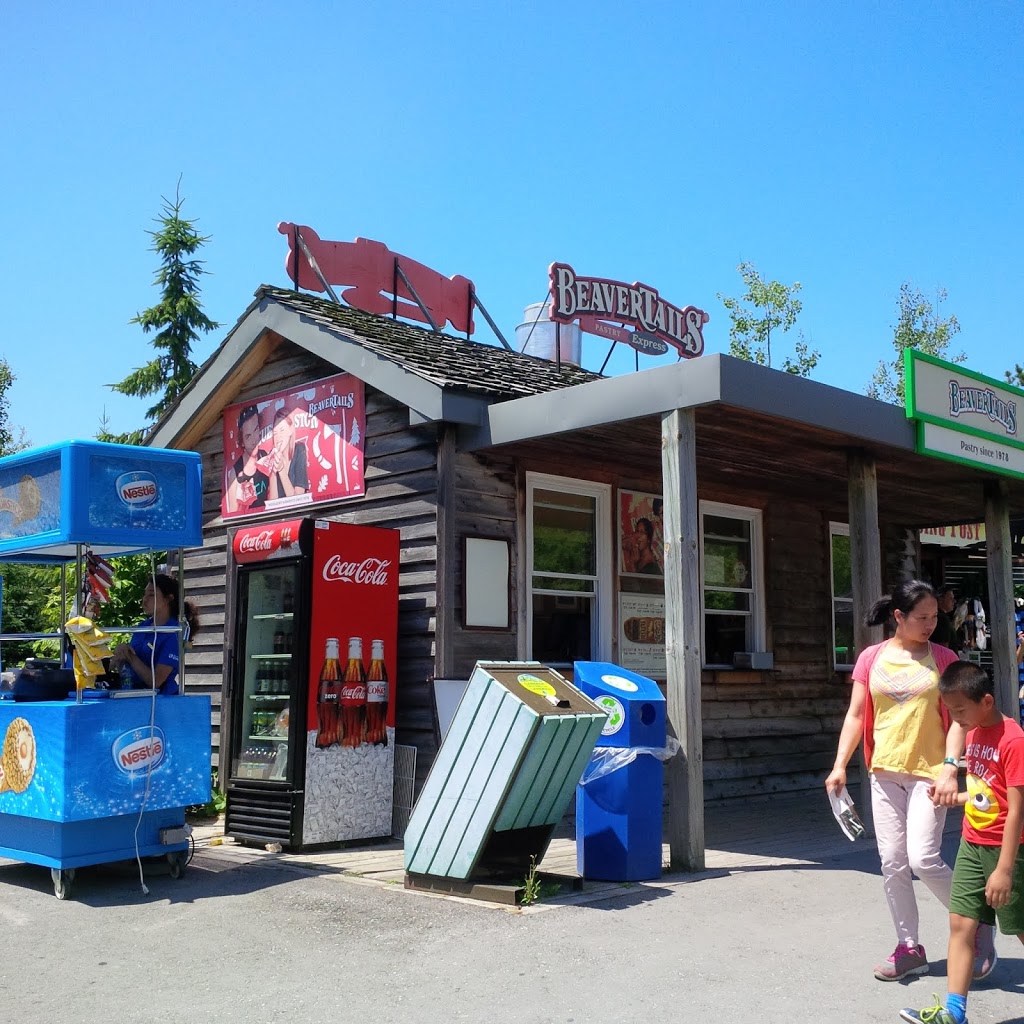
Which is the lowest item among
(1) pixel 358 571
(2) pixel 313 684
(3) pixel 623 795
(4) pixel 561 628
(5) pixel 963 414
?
(3) pixel 623 795

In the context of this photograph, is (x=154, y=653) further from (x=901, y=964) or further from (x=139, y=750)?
(x=901, y=964)

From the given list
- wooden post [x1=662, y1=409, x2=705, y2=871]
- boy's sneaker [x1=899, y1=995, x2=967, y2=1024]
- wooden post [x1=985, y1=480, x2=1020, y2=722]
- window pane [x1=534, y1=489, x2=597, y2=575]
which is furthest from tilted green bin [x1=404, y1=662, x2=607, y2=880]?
wooden post [x1=985, y1=480, x2=1020, y2=722]

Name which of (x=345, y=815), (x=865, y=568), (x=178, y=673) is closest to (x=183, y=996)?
(x=178, y=673)

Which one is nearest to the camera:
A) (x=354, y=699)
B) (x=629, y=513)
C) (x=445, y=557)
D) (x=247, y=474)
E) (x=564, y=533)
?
(x=354, y=699)

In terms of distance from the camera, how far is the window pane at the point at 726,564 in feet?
37.3

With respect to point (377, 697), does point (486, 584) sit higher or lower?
higher

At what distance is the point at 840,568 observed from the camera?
43.0 ft

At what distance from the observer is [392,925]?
5738 millimetres

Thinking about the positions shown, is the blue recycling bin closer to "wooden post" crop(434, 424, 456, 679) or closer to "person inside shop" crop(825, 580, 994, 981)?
"person inside shop" crop(825, 580, 994, 981)

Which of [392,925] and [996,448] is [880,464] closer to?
[996,448]

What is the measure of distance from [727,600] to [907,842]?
676cm

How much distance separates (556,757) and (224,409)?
6.48 meters

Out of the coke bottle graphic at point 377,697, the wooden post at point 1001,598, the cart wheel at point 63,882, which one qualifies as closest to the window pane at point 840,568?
the wooden post at point 1001,598

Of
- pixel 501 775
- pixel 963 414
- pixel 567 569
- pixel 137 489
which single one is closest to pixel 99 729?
pixel 137 489
